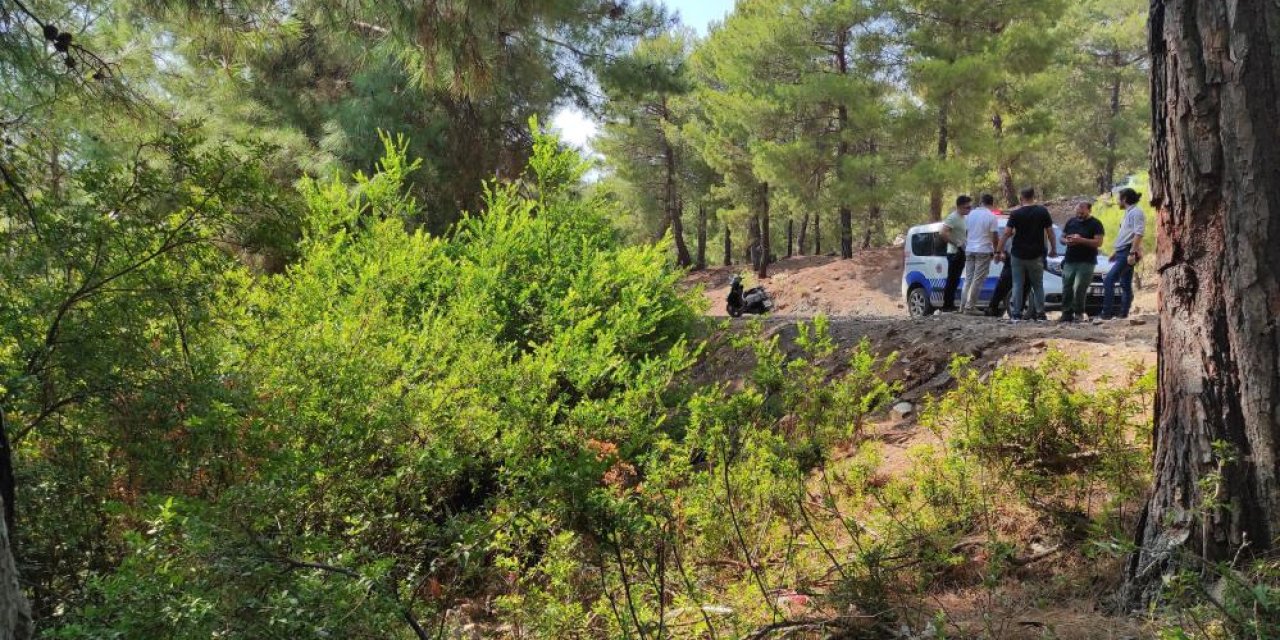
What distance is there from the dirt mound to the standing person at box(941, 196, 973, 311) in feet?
35.0

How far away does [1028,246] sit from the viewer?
7828mm

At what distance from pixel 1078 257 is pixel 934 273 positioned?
3.98 meters

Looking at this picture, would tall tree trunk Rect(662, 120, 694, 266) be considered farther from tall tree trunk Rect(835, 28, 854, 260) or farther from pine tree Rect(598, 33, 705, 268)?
tall tree trunk Rect(835, 28, 854, 260)

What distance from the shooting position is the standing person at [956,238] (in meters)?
9.08

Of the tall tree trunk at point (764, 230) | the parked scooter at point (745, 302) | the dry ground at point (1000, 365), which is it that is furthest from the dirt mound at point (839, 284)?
the dry ground at point (1000, 365)

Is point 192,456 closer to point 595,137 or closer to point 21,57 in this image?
point 21,57

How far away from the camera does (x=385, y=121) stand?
1080 cm

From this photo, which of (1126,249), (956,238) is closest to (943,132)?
(956,238)

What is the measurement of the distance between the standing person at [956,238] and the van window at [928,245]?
7.07 feet

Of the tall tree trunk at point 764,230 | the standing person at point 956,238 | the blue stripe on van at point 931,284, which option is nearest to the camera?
the standing person at point 956,238

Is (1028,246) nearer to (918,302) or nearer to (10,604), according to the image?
(918,302)

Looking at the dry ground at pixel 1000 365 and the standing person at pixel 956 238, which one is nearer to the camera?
the dry ground at pixel 1000 365

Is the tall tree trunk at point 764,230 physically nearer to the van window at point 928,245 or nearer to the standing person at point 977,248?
the van window at point 928,245

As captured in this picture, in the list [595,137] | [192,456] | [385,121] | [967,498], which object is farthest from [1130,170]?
[192,456]
